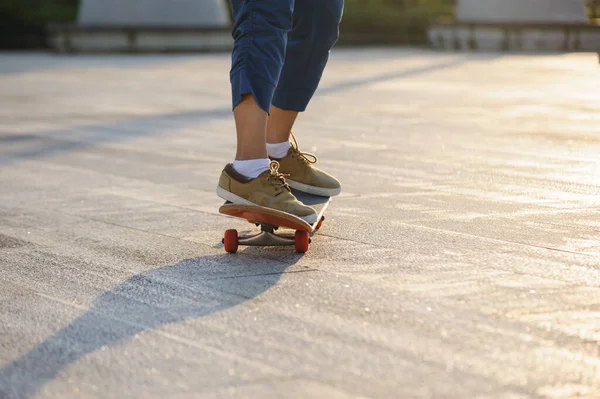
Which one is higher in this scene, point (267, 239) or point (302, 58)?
point (302, 58)

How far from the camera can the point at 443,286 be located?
11.6 feet

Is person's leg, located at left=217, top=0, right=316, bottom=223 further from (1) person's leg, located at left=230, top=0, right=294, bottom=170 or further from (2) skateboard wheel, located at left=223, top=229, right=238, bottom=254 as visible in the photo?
(2) skateboard wheel, located at left=223, top=229, right=238, bottom=254

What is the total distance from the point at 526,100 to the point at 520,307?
8618 millimetres

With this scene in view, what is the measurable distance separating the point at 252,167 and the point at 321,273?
59cm

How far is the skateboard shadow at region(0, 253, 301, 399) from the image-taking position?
275cm

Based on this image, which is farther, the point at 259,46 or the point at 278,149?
the point at 278,149

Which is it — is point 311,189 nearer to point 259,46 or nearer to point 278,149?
point 278,149

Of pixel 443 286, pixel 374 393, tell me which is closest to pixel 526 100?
pixel 443 286

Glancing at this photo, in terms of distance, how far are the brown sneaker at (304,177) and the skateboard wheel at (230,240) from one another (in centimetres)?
56

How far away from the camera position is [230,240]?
4.04 meters

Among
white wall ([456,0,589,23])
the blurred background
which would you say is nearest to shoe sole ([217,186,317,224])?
white wall ([456,0,589,23])

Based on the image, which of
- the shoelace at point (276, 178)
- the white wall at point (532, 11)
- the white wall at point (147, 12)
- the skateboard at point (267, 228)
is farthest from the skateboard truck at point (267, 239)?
the white wall at point (532, 11)

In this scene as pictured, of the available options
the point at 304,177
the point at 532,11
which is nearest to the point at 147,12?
the point at 532,11

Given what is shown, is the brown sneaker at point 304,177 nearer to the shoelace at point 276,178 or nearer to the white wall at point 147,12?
the shoelace at point 276,178
